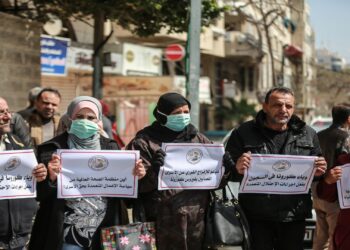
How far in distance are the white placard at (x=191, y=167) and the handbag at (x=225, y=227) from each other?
17cm

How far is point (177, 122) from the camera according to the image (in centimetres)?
438

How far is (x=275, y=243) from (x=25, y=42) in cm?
669

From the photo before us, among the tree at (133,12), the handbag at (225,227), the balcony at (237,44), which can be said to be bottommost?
the handbag at (225,227)

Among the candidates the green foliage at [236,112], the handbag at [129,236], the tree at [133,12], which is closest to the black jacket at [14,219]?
the handbag at [129,236]

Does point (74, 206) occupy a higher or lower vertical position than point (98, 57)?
lower

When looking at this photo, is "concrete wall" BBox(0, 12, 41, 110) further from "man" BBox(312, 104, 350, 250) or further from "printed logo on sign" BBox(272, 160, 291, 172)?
"printed logo on sign" BBox(272, 160, 291, 172)

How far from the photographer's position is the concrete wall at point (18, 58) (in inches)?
378

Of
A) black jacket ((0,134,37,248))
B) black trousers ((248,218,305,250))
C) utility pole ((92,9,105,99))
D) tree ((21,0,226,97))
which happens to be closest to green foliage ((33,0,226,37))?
tree ((21,0,226,97))

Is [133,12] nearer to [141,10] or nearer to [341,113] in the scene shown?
[141,10]

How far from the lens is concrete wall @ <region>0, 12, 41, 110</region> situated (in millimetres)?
9602

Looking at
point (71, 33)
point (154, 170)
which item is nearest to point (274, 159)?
point (154, 170)

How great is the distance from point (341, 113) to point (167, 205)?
2314mm

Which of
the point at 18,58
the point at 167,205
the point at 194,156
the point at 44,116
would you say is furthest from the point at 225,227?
the point at 18,58

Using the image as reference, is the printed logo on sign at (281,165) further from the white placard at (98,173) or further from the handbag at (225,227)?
the white placard at (98,173)
